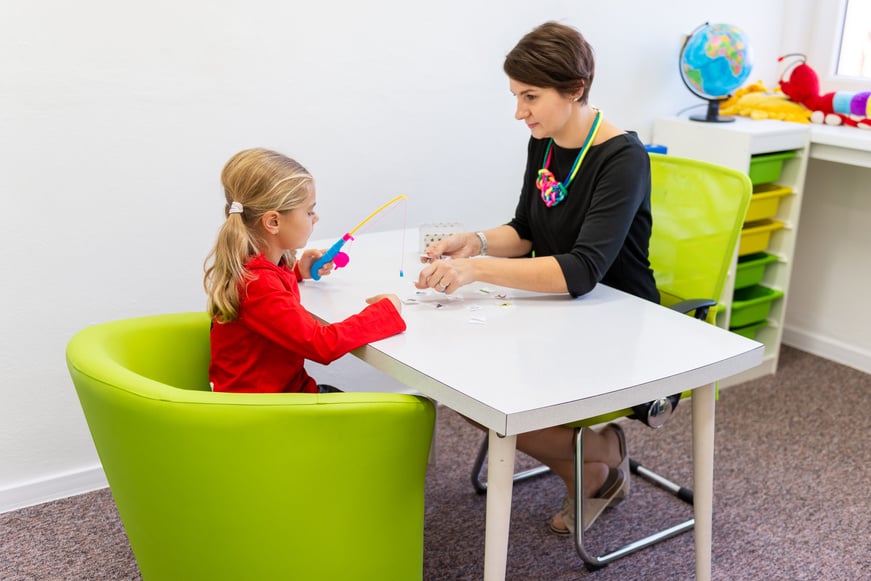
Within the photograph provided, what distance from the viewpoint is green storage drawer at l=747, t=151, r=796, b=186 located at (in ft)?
9.68

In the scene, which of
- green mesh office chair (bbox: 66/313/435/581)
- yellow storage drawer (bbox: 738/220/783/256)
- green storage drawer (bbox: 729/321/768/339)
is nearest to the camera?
green mesh office chair (bbox: 66/313/435/581)

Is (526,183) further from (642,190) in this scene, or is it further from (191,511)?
(191,511)

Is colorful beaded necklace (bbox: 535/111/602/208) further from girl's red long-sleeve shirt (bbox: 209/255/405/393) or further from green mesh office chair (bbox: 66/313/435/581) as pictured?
green mesh office chair (bbox: 66/313/435/581)

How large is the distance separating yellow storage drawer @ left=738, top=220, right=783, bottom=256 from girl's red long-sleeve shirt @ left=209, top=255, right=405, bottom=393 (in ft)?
5.97

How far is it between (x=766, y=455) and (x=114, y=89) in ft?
6.90

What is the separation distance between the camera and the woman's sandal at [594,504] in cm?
218

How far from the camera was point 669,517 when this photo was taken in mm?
2338

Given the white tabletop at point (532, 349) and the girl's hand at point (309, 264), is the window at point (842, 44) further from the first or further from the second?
the girl's hand at point (309, 264)

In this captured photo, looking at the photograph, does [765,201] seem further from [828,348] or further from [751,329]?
[828,348]

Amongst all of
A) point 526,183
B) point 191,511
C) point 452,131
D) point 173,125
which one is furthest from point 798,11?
point 191,511

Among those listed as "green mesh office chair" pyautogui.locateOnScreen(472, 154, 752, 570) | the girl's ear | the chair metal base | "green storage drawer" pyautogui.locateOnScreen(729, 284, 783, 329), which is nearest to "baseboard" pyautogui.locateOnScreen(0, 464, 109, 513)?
the chair metal base

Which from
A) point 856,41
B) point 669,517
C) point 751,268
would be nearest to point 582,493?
point 669,517

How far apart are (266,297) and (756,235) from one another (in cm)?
208

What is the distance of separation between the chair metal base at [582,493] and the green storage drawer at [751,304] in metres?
0.84
